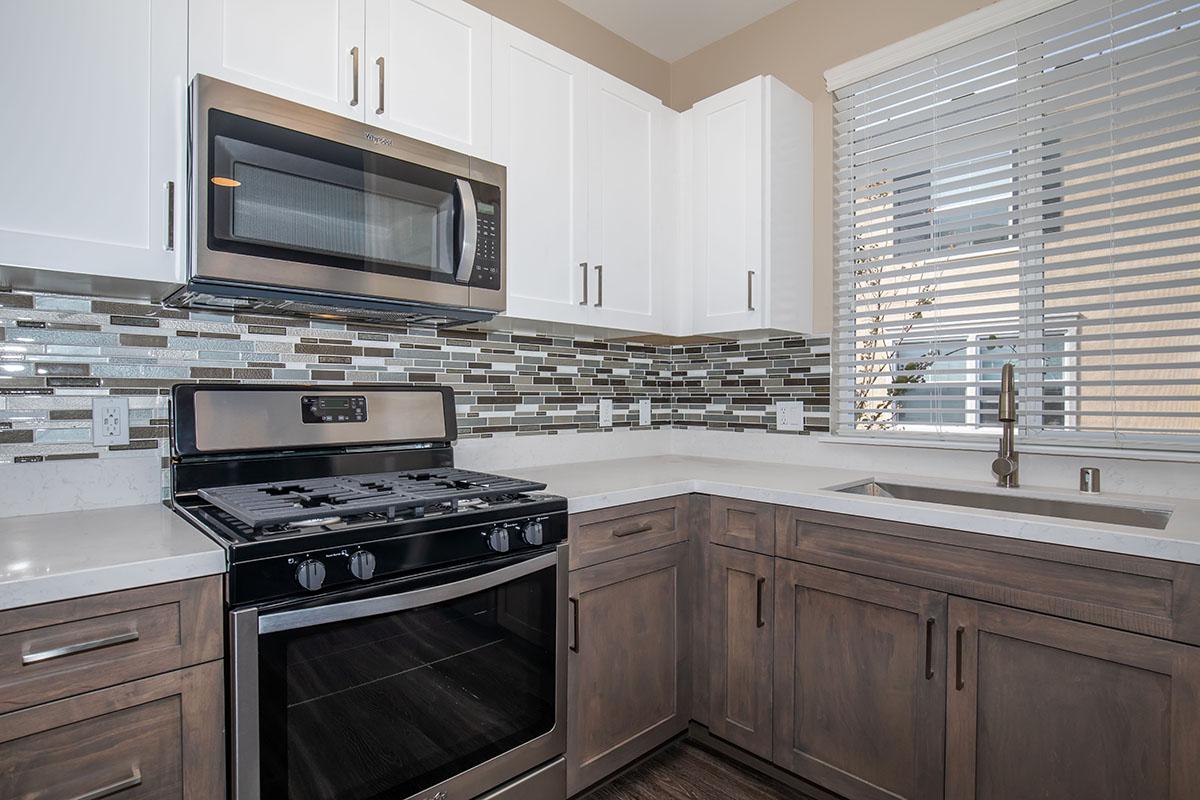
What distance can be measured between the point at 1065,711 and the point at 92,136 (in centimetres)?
240

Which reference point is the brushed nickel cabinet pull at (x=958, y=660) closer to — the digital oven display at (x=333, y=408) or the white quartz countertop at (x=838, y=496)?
the white quartz countertop at (x=838, y=496)

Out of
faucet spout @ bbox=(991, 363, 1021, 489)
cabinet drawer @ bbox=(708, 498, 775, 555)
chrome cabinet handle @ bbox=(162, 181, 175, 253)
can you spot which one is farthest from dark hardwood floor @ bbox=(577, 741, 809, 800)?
chrome cabinet handle @ bbox=(162, 181, 175, 253)

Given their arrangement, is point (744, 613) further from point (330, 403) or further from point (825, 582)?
point (330, 403)

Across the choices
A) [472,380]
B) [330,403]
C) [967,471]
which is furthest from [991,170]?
[330,403]

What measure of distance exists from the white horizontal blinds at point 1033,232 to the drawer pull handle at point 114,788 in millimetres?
2265

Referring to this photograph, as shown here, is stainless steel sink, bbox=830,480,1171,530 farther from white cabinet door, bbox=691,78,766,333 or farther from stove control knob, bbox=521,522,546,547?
stove control knob, bbox=521,522,546,547

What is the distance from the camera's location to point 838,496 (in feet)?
5.70

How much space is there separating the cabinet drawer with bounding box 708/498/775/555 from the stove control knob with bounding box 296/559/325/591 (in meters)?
1.25

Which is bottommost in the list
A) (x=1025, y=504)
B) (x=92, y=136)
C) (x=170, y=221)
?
(x=1025, y=504)

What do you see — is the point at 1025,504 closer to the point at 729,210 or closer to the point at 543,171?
the point at 729,210

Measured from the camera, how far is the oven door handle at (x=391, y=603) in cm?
115

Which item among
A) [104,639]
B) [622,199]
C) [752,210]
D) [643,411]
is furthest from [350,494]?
[752,210]

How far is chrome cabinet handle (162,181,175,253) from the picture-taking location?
1345 millimetres

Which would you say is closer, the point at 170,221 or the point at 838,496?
the point at 170,221
